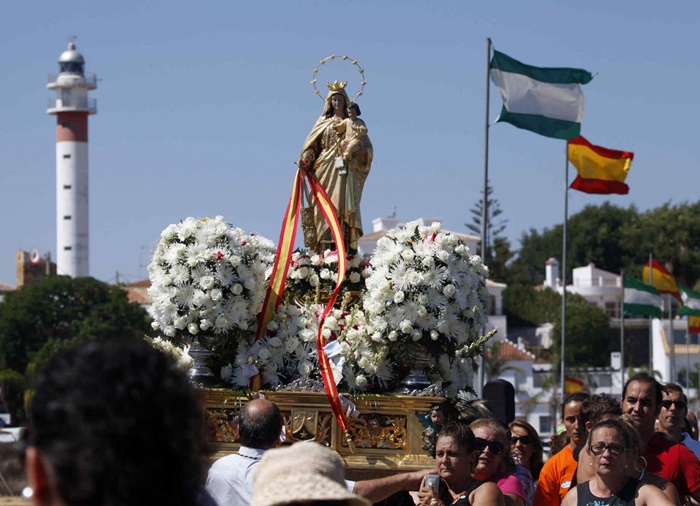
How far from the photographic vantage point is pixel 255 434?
20.0 feet

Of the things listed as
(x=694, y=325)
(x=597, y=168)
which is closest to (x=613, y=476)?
(x=597, y=168)

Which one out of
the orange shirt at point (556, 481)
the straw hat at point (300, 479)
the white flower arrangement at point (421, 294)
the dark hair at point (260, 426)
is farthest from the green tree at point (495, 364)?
the straw hat at point (300, 479)

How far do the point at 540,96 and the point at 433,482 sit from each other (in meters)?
15.2

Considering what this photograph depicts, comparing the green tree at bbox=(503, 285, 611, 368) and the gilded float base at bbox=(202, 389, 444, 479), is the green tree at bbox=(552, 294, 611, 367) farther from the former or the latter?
the gilded float base at bbox=(202, 389, 444, 479)

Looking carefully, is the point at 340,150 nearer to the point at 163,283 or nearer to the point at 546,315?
the point at 163,283

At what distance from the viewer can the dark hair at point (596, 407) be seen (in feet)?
25.9

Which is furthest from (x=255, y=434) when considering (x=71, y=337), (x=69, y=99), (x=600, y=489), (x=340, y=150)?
(x=69, y=99)

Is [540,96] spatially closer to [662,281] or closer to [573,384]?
[662,281]

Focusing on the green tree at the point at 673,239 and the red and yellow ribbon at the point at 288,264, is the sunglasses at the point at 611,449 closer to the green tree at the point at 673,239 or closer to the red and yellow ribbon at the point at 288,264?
the red and yellow ribbon at the point at 288,264

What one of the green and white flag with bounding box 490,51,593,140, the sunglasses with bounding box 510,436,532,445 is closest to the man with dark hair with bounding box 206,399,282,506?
the sunglasses with bounding box 510,436,532,445

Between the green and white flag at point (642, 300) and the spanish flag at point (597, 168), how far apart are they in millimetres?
11873

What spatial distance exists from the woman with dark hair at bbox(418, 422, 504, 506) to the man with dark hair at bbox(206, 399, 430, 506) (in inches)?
6.3

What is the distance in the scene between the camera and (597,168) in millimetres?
26625

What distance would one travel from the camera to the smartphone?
20.0 feet
